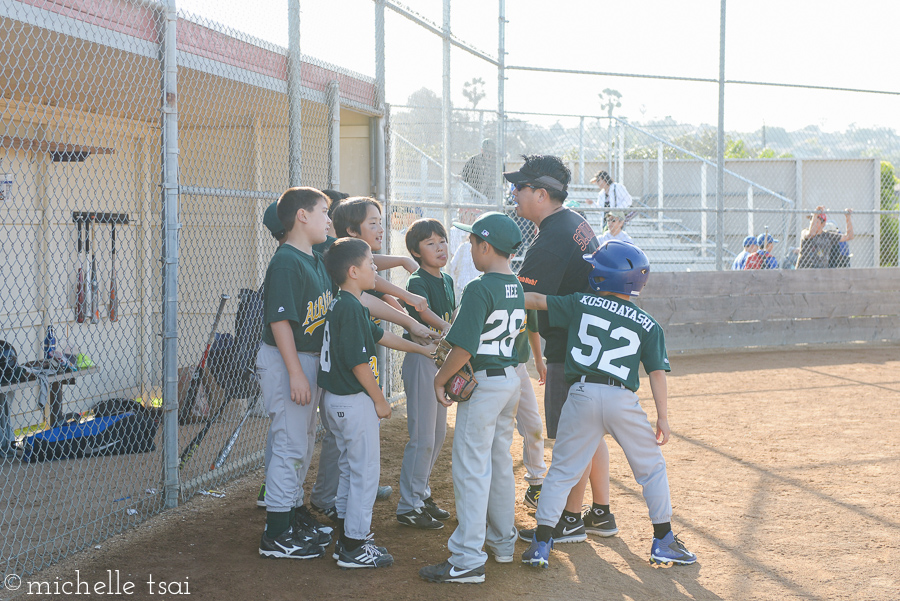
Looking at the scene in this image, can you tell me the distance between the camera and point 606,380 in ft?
12.2

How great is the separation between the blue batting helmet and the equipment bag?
3.75m

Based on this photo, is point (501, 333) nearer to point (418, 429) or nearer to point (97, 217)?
point (418, 429)

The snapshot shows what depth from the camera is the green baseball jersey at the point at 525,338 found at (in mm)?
3973

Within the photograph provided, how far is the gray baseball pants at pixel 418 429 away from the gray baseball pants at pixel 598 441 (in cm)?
82

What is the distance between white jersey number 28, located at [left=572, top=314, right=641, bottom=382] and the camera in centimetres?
370

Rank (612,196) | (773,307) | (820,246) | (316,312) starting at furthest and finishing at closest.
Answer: (612,196) < (820,246) < (773,307) < (316,312)

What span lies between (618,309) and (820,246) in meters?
9.89

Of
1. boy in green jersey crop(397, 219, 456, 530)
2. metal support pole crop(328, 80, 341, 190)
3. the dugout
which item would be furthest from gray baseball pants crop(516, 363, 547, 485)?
metal support pole crop(328, 80, 341, 190)

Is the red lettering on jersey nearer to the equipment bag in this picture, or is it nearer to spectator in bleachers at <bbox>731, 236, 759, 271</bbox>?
the equipment bag

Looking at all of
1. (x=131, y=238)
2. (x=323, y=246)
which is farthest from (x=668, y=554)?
(x=131, y=238)

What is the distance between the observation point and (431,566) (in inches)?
146

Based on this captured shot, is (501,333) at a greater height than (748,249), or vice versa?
(748,249)

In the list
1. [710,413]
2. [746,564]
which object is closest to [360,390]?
[746,564]

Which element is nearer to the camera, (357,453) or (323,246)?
(357,453)
